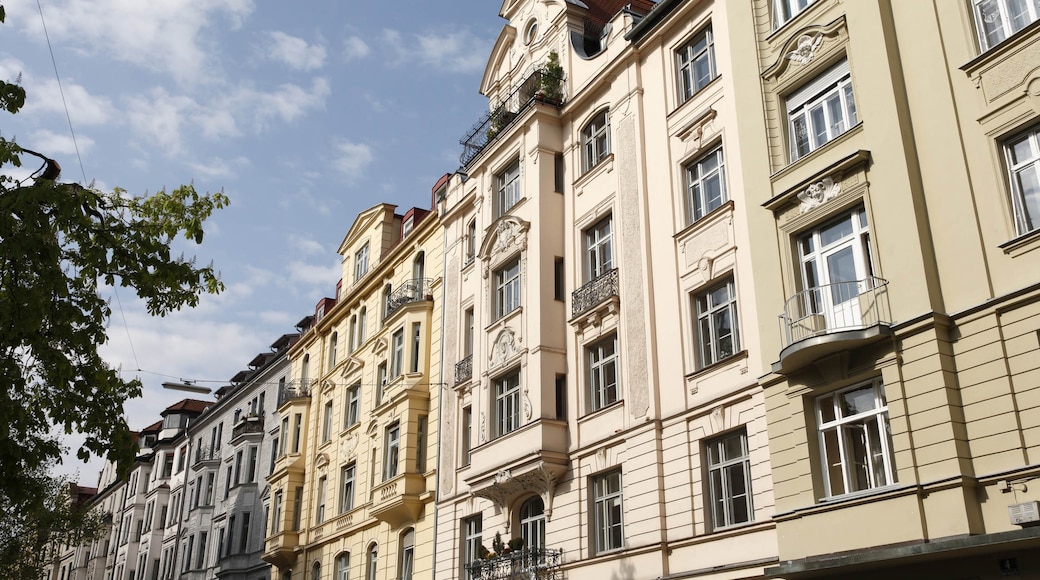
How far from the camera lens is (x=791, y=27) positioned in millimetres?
19250

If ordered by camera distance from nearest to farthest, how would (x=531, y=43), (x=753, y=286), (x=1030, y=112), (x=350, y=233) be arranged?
(x=1030, y=112), (x=753, y=286), (x=531, y=43), (x=350, y=233)

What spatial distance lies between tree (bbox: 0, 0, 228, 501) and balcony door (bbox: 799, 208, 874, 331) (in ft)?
33.2

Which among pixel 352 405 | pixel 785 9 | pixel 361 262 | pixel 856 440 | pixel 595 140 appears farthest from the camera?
pixel 361 262

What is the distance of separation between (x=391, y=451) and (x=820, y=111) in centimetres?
2003

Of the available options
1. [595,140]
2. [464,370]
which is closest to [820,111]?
[595,140]

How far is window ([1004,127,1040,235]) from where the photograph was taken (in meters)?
14.4

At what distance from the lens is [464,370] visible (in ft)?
96.7

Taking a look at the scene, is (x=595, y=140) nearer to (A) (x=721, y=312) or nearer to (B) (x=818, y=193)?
(A) (x=721, y=312)

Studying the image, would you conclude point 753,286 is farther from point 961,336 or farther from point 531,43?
point 531,43

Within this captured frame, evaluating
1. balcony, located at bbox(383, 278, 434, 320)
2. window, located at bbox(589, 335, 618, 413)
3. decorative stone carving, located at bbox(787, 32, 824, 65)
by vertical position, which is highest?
balcony, located at bbox(383, 278, 434, 320)

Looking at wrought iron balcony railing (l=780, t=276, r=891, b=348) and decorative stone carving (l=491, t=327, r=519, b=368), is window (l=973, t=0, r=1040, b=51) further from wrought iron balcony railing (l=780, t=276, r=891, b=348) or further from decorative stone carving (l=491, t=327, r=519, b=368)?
decorative stone carving (l=491, t=327, r=519, b=368)

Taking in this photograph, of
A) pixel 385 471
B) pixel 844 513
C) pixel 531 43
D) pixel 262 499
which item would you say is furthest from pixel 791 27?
pixel 262 499

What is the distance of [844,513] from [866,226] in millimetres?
4877

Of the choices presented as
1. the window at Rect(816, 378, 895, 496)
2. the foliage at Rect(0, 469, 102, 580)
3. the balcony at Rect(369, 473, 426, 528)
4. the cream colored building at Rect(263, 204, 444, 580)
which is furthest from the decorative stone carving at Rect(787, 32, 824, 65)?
the foliage at Rect(0, 469, 102, 580)
